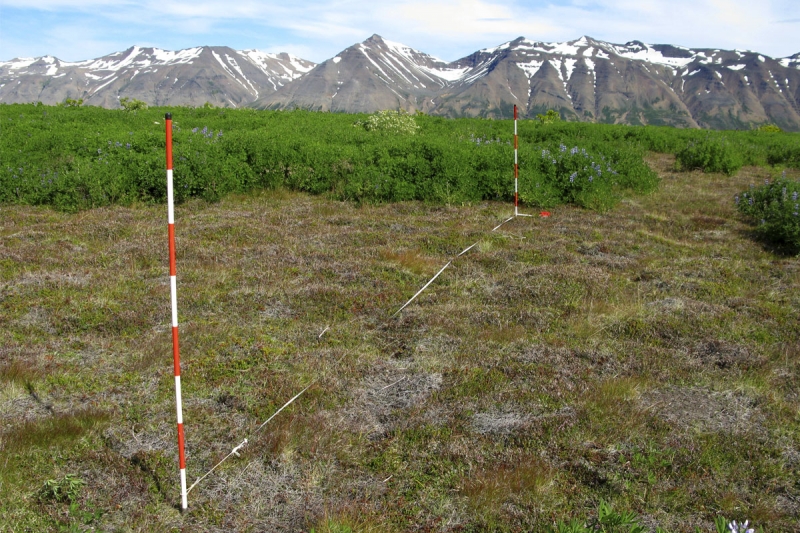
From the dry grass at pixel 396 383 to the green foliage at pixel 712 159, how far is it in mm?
11453

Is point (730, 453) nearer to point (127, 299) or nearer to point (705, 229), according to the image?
point (127, 299)

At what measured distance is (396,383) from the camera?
18.4 feet

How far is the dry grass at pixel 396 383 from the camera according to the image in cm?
402

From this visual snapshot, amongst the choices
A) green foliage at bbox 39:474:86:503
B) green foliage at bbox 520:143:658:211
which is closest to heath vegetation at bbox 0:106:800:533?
green foliage at bbox 39:474:86:503

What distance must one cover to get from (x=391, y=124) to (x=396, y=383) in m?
17.5

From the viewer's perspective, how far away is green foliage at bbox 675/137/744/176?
66.9 feet

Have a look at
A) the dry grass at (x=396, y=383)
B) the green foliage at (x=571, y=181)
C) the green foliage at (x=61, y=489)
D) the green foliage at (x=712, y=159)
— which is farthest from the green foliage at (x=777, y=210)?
the green foliage at (x=61, y=489)

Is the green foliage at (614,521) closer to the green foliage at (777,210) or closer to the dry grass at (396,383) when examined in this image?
the dry grass at (396,383)

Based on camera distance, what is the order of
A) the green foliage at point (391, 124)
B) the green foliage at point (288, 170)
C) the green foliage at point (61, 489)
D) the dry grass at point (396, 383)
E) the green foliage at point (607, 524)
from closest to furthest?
the green foliage at point (607, 524), the green foliage at point (61, 489), the dry grass at point (396, 383), the green foliage at point (288, 170), the green foliage at point (391, 124)

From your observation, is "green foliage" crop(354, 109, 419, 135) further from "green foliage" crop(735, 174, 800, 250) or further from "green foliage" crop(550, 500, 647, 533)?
"green foliage" crop(550, 500, 647, 533)

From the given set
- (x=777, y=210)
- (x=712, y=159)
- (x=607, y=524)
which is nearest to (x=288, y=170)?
(x=777, y=210)

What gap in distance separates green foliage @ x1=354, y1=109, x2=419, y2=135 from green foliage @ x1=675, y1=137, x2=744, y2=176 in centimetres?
960

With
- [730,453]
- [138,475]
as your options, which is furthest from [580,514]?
[138,475]

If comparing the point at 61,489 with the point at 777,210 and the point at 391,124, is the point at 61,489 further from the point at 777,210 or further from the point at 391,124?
the point at 391,124
